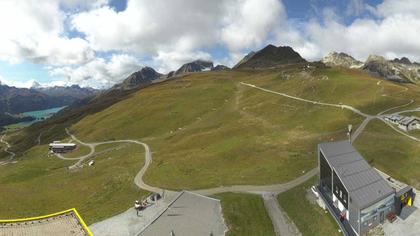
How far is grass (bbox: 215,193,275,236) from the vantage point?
52.6 m

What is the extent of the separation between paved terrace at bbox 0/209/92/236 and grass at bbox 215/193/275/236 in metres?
22.9

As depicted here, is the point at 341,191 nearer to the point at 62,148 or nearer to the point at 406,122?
the point at 406,122

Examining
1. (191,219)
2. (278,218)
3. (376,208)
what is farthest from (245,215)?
(376,208)

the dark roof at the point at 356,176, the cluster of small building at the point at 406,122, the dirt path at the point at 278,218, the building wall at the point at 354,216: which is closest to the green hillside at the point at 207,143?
the cluster of small building at the point at 406,122

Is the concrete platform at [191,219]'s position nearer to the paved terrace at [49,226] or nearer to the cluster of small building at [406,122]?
the paved terrace at [49,226]

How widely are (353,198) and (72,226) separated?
151 feet

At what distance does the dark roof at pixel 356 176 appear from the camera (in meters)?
49.9

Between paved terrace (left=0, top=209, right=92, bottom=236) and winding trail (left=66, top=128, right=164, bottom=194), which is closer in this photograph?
paved terrace (left=0, top=209, right=92, bottom=236)

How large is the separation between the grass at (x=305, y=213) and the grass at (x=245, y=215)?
174 inches

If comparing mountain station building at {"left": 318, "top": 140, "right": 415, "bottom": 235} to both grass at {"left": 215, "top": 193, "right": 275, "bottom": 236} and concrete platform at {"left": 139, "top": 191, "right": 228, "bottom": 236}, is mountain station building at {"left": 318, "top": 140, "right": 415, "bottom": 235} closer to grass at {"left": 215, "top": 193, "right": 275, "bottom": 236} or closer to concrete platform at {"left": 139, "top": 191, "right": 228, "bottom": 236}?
grass at {"left": 215, "top": 193, "right": 275, "bottom": 236}

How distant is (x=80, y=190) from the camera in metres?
78.4

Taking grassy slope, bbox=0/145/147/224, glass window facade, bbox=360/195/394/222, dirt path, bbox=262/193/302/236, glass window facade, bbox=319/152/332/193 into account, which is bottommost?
dirt path, bbox=262/193/302/236

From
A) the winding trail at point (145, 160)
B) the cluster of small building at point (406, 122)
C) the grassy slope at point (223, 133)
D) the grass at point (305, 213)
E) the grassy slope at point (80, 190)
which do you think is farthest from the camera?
the cluster of small building at point (406, 122)

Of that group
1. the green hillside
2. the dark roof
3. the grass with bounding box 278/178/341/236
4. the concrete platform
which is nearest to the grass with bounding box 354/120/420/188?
the green hillside
